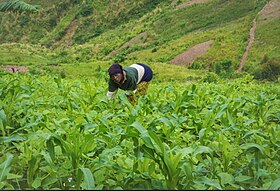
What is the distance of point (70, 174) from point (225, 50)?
79.4 feet

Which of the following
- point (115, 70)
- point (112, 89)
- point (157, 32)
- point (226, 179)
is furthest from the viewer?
point (157, 32)

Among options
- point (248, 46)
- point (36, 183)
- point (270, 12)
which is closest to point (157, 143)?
point (36, 183)

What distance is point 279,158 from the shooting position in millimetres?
3271

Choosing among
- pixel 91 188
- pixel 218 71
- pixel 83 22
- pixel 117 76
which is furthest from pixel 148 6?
pixel 91 188

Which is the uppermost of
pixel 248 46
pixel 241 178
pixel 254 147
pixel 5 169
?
pixel 5 169

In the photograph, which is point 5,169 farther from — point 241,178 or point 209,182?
point 241,178

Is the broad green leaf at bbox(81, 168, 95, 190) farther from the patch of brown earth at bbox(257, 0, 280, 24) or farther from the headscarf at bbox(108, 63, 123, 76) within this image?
the patch of brown earth at bbox(257, 0, 280, 24)

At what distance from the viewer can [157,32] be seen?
3791 cm

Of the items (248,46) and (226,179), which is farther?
(248,46)

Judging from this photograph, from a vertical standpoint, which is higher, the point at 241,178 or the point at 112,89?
the point at 112,89

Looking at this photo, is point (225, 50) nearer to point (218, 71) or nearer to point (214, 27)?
point (218, 71)

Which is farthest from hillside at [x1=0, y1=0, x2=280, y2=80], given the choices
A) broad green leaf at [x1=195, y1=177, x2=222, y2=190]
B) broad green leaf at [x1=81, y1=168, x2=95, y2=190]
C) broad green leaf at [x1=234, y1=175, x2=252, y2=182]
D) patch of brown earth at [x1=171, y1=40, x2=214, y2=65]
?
broad green leaf at [x1=81, y1=168, x2=95, y2=190]

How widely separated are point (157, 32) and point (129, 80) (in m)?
32.7

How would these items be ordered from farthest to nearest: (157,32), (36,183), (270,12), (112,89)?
(157,32)
(270,12)
(112,89)
(36,183)
